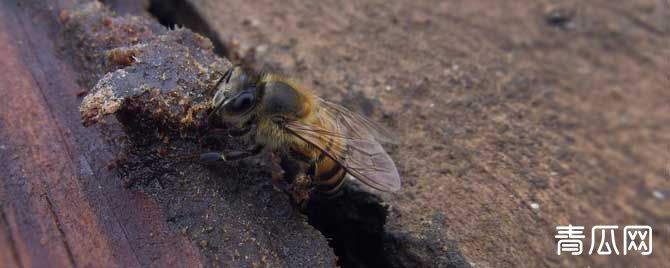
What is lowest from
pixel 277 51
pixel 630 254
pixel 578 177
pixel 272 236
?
pixel 630 254

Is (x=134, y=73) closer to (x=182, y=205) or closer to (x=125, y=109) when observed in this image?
(x=125, y=109)

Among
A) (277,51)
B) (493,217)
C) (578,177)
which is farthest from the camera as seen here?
(277,51)

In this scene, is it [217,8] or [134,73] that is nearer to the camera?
[134,73]

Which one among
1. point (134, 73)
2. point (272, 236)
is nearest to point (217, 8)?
point (134, 73)

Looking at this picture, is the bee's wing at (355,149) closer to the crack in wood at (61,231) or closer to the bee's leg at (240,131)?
the bee's leg at (240,131)

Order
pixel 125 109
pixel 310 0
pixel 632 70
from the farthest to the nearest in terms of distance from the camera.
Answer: pixel 632 70, pixel 310 0, pixel 125 109

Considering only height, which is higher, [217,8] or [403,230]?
[217,8]

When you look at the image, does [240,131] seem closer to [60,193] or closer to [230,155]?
[230,155]
